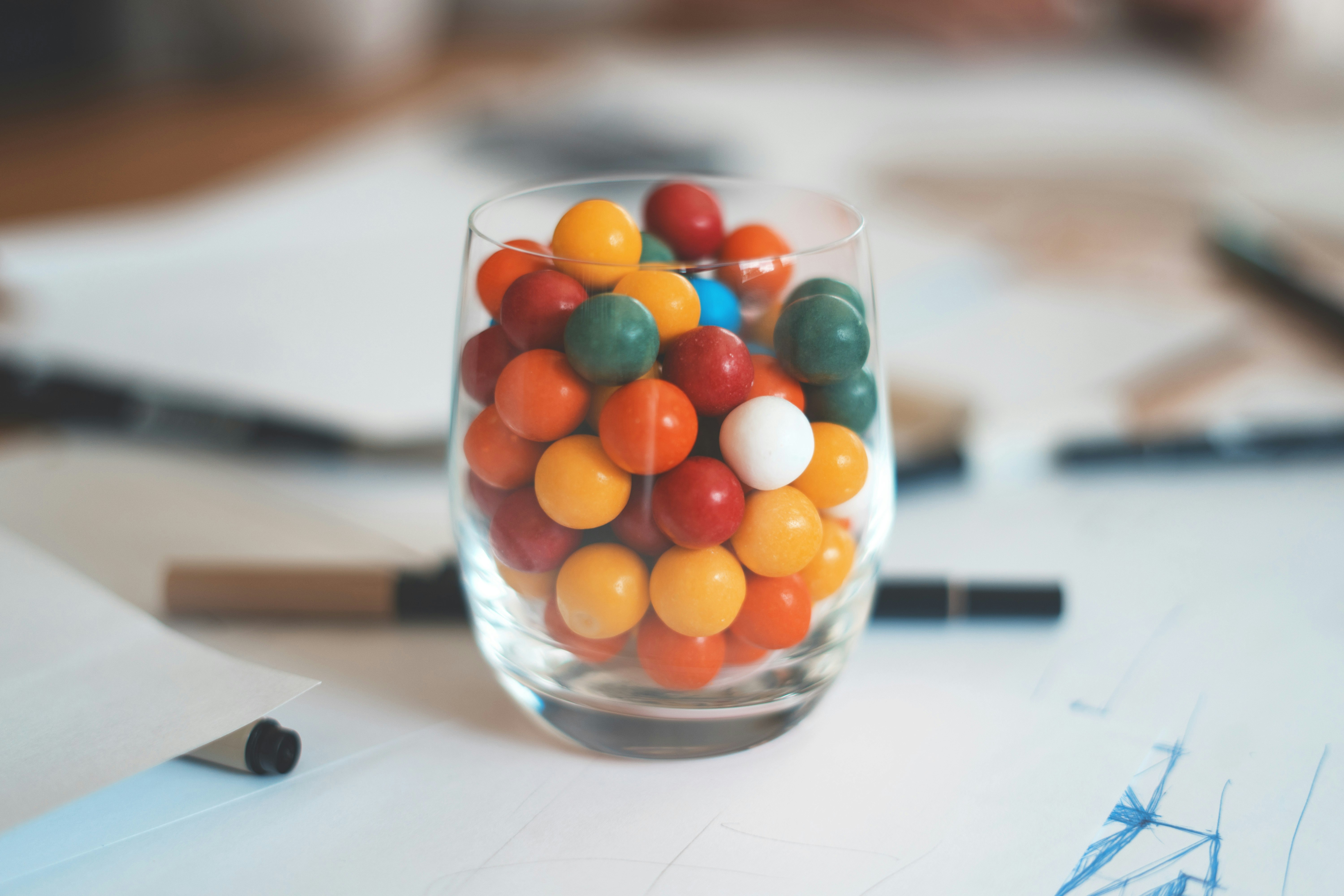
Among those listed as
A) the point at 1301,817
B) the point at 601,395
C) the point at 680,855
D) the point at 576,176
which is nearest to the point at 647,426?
the point at 601,395

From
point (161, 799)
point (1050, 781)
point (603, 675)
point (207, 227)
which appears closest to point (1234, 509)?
point (1050, 781)

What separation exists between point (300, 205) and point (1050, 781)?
0.78m

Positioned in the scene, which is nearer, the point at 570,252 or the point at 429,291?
the point at 570,252

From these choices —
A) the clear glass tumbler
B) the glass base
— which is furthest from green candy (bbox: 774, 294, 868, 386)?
the glass base

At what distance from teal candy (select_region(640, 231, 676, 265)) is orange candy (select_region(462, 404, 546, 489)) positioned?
75 mm

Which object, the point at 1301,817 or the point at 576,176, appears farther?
the point at 576,176

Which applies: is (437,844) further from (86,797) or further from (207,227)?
(207,227)

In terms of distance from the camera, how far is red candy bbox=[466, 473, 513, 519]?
1.03 feet

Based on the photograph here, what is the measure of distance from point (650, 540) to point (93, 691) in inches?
7.4

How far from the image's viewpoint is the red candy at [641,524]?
291 millimetres

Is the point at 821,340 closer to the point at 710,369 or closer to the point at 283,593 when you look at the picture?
the point at 710,369

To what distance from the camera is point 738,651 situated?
31cm

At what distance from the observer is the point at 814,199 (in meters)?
0.36

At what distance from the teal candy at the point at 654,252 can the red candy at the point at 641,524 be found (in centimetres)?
9
